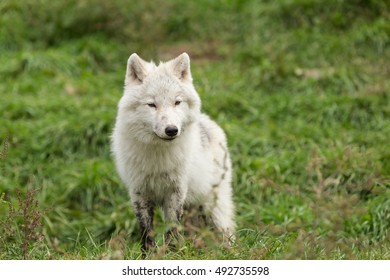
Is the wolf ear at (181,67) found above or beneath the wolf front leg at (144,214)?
above

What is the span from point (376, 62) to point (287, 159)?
304 cm

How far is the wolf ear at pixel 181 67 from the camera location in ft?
16.0

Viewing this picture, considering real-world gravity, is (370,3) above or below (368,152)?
above

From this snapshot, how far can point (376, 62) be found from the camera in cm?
948

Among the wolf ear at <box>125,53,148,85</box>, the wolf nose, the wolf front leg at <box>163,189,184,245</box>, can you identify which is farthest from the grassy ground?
the wolf ear at <box>125,53,148,85</box>

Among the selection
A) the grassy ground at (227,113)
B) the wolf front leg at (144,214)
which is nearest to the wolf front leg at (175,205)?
the wolf front leg at (144,214)

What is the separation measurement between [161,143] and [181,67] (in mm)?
608

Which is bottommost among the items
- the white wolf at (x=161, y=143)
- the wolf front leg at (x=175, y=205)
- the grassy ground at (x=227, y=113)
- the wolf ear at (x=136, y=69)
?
the grassy ground at (x=227, y=113)

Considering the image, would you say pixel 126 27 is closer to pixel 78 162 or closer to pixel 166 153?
pixel 78 162

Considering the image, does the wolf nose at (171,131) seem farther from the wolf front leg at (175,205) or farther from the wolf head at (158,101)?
the wolf front leg at (175,205)

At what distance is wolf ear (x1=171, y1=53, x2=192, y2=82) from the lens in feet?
16.0

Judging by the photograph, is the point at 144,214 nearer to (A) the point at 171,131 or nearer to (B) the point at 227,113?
(A) the point at 171,131

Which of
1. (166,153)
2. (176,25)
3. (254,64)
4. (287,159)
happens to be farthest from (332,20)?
(166,153)

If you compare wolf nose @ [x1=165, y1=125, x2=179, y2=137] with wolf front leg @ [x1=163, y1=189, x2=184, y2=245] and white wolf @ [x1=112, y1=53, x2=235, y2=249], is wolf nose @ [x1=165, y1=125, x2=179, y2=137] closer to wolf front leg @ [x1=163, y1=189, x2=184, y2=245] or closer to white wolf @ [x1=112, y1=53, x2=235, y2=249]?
white wolf @ [x1=112, y1=53, x2=235, y2=249]
